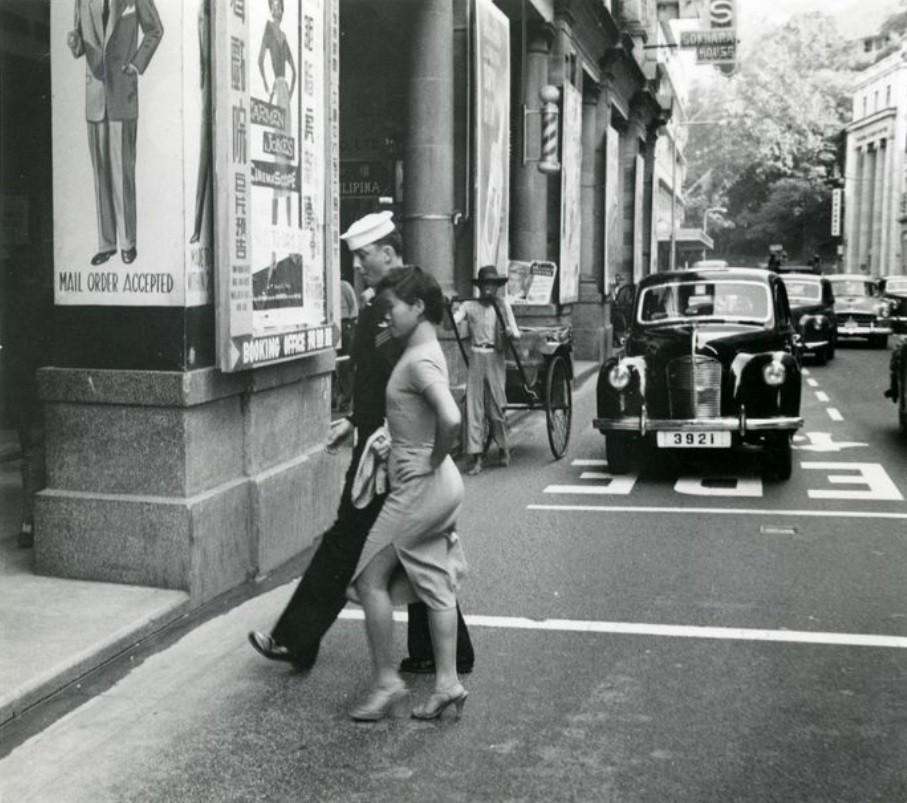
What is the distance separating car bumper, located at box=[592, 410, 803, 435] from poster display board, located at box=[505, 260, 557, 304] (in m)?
9.82

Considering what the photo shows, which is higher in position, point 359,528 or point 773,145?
point 773,145

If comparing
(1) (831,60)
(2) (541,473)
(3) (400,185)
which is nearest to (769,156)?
(1) (831,60)

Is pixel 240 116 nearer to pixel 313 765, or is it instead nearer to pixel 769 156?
pixel 313 765

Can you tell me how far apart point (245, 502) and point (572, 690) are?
9.07 feet

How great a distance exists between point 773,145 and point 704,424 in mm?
85491

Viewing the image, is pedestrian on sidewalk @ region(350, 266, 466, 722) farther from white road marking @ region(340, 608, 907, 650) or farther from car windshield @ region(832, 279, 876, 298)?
car windshield @ region(832, 279, 876, 298)

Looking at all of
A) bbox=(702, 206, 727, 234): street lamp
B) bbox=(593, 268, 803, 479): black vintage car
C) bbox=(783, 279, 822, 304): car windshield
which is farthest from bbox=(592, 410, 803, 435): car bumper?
bbox=(702, 206, 727, 234): street lamp

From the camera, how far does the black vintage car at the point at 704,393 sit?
37.7ft

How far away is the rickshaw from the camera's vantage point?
1296 cm

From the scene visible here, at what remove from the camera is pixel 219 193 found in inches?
286

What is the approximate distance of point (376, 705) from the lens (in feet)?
17.4

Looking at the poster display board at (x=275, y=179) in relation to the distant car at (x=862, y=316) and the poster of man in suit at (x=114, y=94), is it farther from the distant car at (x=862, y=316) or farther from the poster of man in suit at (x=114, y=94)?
the distant car at (x=862, y=316)

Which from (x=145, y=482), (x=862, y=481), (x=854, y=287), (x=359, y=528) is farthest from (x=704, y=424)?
(x=854, y=287)

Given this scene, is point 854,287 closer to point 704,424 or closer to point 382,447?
point 704,424
